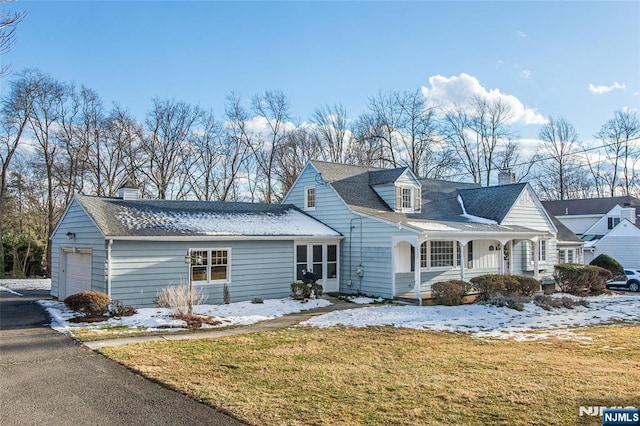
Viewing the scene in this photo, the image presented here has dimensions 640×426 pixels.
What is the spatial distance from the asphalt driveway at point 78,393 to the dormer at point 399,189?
48.9 ft

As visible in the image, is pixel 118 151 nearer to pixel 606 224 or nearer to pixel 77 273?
pixel 77 273

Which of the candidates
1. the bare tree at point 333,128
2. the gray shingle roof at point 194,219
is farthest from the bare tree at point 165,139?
the gray shingle roof at point 194,219

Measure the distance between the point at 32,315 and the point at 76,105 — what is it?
25.6 m

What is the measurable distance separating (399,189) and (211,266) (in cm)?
956

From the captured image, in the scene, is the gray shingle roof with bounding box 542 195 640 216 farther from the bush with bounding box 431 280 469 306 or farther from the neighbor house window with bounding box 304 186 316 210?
the neighbor house window with bounding box 304 186 316 210

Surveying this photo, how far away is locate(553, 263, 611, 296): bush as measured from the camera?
2069 cm

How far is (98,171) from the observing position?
3450cm

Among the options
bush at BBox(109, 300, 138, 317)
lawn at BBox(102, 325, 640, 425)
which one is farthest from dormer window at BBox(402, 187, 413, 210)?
bush at BBox(109, 300, 138, 317)

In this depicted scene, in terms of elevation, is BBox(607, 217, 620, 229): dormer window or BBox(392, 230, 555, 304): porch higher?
BBox(607, 217, 620, 229): dormer window

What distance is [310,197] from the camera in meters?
21.8

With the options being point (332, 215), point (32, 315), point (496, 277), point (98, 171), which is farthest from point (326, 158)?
point (32, 315)

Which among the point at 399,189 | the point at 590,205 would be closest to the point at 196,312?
the point at 399,189

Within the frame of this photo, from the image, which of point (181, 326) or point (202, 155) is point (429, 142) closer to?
point (202, 155)

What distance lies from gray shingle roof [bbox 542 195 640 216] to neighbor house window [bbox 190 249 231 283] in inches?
1282
